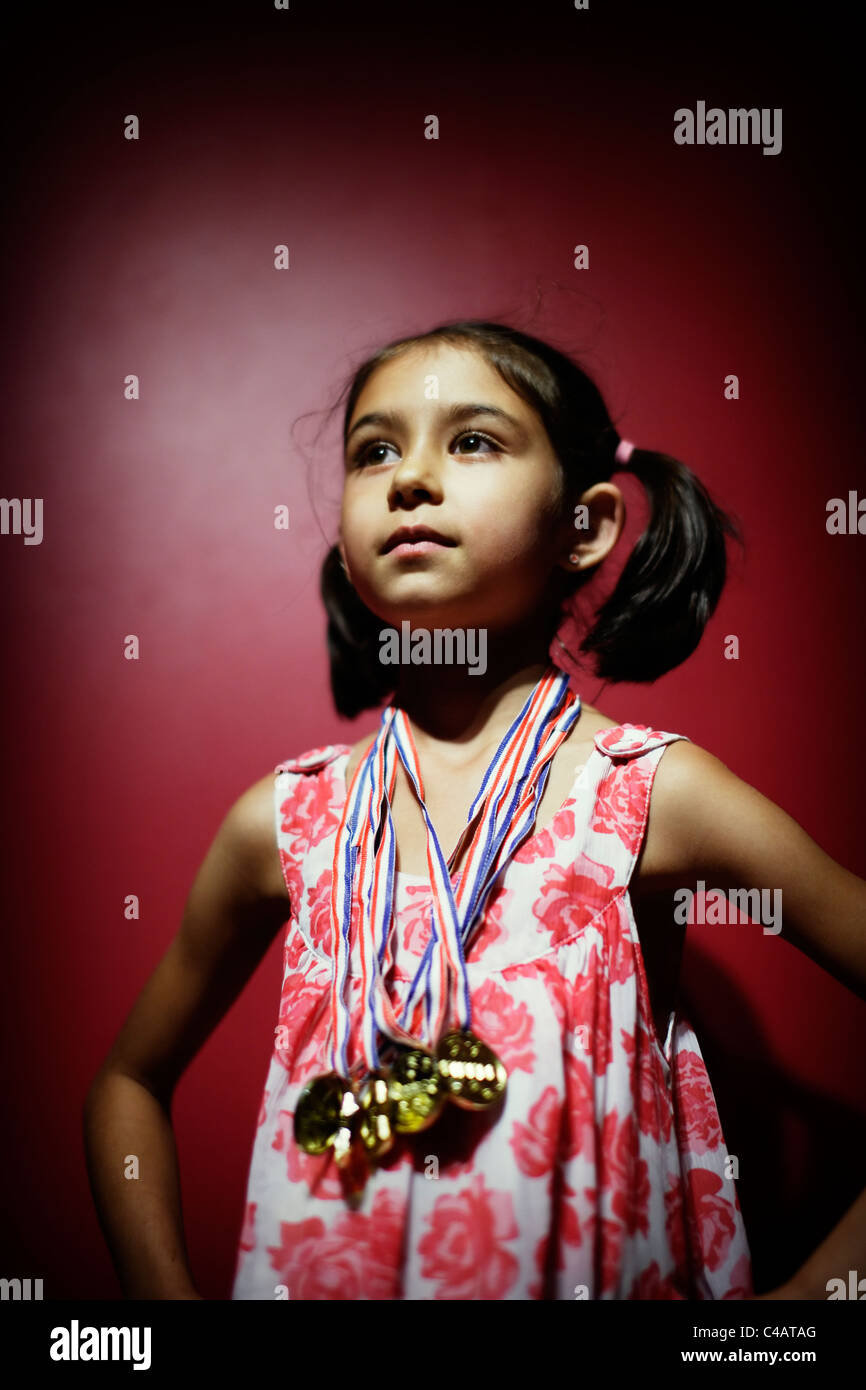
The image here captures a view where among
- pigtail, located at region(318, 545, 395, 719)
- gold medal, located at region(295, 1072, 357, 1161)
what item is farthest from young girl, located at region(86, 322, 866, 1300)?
pigtail, located at region(318, 545, 395, 719)

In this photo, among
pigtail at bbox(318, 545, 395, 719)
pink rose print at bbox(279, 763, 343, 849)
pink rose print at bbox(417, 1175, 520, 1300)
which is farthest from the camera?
pigtail at bbox(318, 545, 395, 719)

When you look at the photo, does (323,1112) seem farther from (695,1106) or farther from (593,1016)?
(695,1106)

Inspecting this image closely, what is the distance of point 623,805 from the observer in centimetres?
88

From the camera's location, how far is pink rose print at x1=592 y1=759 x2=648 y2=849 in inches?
34.1

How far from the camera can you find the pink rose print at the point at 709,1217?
86cm

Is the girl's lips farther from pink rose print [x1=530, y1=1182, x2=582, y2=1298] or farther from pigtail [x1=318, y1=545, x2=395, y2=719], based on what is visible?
pink rose print [x1=530, y1=1182, x2=582, y2=1298]

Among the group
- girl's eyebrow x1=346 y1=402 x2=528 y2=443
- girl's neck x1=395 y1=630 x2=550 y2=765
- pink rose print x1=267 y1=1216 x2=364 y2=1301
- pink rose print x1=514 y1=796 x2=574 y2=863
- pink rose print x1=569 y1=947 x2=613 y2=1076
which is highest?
girl's eyebrow x1=346 y1=402 x2=528 y2=443

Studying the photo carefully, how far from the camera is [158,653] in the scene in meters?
1.31

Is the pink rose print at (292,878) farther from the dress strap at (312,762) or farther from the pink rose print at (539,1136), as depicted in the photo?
the pink rose print at (539,1136)

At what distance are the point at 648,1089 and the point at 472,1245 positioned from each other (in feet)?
0.68

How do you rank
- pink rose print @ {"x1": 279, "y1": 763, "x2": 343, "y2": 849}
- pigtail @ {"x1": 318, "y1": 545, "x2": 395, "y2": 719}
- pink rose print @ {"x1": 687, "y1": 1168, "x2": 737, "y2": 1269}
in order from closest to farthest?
pink rose print @ {"x1": 687, "y1": 1168, "x2": 737, "y2": 1269}
pink rose print @ {"x1": 279, "y1": 763, "x2": 343, "y2": 849}
pigtail @ {"x1": 318, "y1": 545, "x2": 395, "y2": 719}

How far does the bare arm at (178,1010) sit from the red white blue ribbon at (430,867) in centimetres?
15
